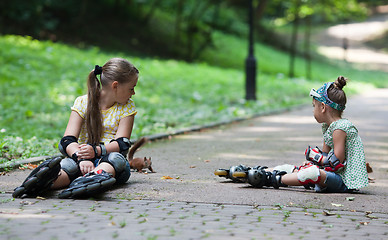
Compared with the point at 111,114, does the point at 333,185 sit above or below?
below

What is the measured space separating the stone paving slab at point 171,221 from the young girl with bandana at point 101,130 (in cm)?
44

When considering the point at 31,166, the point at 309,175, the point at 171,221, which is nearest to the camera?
the point at 171,221

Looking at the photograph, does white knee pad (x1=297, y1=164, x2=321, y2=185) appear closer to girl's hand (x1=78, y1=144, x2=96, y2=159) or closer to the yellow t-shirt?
the yellow t-shirt

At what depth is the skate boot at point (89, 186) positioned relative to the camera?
14.5 ft

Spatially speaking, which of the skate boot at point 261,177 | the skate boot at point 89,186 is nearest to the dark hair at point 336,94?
the skate boot at point 261,177

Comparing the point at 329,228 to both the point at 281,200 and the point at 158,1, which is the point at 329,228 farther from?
the point at 158,1

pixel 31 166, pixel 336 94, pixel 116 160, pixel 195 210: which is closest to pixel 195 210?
pixel 195 210

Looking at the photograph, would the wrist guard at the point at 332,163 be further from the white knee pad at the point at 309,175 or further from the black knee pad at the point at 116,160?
the black knee pad at the point at 116,160

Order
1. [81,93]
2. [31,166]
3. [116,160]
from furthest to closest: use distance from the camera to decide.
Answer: [81,93] → [31,166] → [116,160]


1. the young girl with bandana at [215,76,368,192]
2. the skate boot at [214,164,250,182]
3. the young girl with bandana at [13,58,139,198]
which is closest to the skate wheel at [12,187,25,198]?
the young girl with bandana at [13,58,139,198]

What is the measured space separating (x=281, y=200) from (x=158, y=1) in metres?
23.6

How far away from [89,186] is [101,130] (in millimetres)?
894

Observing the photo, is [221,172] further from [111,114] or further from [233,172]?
[111,114]

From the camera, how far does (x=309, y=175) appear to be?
16.5 feet
